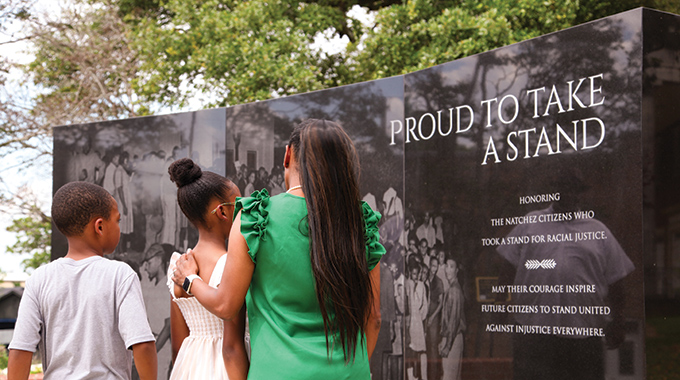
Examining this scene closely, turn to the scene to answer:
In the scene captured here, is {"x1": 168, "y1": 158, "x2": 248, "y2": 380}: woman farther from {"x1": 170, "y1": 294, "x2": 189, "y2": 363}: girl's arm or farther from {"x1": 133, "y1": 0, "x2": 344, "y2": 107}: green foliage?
{"x1": 133, "y1": 0, "x2": 344, "y2": 107}: green foliage

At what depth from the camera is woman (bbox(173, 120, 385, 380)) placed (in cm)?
205

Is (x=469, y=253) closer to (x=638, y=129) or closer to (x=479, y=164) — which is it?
(x=479, y=164)

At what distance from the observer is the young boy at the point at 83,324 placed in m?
2.70

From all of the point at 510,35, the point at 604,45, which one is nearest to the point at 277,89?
the point at 510,35

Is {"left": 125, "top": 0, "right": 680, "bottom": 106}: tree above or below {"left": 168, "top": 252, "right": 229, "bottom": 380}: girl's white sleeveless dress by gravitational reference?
above

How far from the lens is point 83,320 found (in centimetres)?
272

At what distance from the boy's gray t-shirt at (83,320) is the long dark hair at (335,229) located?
98 cm

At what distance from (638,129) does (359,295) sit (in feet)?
8.55

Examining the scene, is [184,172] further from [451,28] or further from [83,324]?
[451,28]

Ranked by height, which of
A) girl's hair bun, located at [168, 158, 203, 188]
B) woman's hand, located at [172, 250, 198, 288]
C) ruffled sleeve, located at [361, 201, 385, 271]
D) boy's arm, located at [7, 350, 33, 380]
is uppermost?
girl's hair bun, located at [168, 158, 203, 188]

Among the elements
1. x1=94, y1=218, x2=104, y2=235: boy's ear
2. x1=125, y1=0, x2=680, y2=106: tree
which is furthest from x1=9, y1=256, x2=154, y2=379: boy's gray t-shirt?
x1=125, y1=0, x2=680, y2=106: tree

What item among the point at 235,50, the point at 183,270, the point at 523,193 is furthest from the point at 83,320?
the point at 235,50

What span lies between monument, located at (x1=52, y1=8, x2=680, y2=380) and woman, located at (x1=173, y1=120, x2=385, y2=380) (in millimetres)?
2455

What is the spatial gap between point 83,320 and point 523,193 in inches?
118
